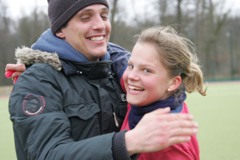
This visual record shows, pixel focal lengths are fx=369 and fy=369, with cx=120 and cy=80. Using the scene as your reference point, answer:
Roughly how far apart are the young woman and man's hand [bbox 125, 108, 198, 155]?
1.38ft

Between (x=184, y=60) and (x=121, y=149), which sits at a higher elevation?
(x=184, y=60)

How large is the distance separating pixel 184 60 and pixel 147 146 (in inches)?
34.1

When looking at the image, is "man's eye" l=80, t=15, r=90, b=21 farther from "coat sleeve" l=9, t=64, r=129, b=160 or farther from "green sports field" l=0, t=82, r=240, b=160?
"green sports field" l=0, t=82, r=240, b=160

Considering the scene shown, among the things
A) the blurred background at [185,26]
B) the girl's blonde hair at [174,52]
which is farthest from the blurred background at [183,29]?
the girl's blonde hair at [174,52]

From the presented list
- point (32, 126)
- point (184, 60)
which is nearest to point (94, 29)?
point (184, 60)

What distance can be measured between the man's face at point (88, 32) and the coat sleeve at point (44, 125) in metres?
0.33

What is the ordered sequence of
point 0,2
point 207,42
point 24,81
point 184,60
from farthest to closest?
point 207,42 → point 0,2 → point 184,60 → point 24,81

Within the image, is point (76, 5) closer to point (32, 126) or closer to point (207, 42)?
point (32, 126)

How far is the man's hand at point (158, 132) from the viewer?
1.61 meters

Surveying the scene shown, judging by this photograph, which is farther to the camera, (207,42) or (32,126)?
(207,42)

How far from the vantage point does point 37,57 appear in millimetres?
2326

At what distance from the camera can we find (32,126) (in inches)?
75.1

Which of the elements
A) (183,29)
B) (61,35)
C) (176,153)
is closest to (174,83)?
(176,153)

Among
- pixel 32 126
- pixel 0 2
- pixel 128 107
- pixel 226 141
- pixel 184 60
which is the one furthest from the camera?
pixel 0 2
